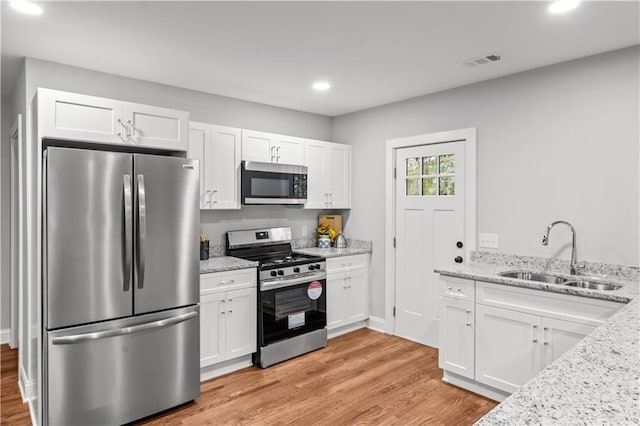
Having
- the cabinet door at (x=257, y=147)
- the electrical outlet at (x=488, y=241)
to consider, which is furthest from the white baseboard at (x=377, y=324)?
the cabinet door at (x=257, y=147)

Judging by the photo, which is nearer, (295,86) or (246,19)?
(246,19)

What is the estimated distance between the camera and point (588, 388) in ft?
3.62

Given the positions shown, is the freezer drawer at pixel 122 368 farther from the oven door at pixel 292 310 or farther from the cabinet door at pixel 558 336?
the cabinet door at pixel 558 336

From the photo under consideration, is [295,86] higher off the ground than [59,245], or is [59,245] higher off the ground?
[295,86]

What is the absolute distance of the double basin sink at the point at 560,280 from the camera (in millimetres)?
2796

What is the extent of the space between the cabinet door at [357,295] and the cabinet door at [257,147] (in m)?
1.53

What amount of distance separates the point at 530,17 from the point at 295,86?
2018 mm

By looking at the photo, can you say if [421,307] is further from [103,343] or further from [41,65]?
[41,65]

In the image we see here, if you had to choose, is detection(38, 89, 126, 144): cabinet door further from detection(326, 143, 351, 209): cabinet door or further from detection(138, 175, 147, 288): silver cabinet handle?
detection(326, 143, 351, 209): cabinet door

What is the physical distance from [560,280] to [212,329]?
9.03ft

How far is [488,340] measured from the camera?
9.73 feet

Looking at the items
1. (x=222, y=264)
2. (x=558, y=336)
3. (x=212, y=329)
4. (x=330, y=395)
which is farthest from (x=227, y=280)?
(x=558, y=336)

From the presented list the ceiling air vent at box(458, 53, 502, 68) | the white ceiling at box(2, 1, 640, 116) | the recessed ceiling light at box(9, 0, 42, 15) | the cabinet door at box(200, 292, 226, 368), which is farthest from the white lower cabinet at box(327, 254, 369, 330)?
the recessed ceiling light at box(9, 0, 42, 15)

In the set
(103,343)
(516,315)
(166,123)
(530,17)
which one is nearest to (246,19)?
(166,123)
